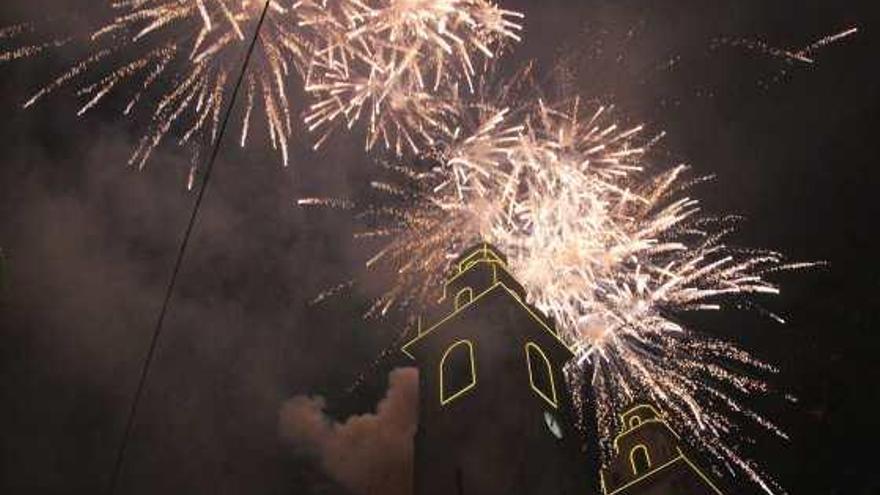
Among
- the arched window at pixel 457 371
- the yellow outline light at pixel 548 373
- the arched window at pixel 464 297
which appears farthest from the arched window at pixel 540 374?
the arched window at pixel 464 297

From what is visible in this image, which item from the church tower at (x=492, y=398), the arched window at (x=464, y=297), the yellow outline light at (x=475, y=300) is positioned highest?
the arched window at (x=464, y=297)

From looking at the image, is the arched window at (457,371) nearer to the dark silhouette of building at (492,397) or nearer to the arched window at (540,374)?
the dark silhouette of building at (492,397)

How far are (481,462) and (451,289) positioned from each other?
7953mm

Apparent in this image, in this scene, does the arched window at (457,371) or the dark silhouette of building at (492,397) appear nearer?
the dark silhouette of building at (492,397)

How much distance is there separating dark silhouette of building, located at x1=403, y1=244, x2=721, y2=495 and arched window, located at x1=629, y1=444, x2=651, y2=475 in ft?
30.0

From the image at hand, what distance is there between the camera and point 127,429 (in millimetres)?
9719

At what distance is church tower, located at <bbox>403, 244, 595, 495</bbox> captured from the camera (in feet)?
67.6

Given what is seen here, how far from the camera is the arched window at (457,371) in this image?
75.0 ft

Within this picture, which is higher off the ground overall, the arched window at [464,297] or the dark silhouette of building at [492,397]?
the arched window at [464,297]

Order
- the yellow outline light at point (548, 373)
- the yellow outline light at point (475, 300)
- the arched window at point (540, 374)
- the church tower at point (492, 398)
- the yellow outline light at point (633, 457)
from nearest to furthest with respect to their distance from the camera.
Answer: the church tower at point (492, 398)
the yellow outline light at point (548, 373)
the arched window at point (540, 374)
the yellow outline light at point (475, 300)
the yellow outline light at point (633, 457)

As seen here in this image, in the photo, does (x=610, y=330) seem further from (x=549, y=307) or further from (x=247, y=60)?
(x=247, y=60)

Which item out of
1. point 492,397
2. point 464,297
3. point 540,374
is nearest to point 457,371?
point 492,397

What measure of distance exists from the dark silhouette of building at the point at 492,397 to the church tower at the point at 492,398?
34mm

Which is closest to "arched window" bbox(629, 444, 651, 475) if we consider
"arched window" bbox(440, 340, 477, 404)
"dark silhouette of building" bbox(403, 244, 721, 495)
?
"dark silhouette of building" bbox(403, 244, 721, 495)
